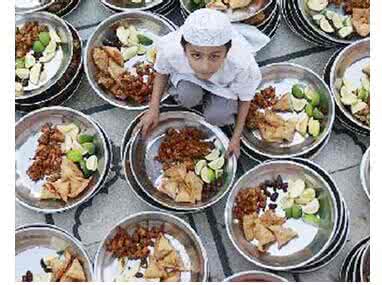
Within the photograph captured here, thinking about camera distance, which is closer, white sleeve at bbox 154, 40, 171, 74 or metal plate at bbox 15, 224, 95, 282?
white sleeve at bbox 154, 40, 171, 74

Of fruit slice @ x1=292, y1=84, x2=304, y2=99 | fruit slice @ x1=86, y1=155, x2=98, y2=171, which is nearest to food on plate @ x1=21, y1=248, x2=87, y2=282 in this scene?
fruit slice @ x1=86, y1=155, x2=98, y2=171

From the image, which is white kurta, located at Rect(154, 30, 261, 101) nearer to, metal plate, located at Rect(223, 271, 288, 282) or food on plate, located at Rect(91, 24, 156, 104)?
food on plate, located at Rect(91, 24, 156, 104)

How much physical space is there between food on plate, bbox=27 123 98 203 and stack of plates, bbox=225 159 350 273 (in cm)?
63

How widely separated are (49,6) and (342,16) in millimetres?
1357

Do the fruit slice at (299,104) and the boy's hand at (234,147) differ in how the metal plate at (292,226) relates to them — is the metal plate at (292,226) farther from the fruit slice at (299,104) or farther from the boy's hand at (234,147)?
the fruit slice at (299,104)

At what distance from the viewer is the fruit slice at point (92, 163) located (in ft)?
8.96

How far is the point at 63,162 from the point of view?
108 inches

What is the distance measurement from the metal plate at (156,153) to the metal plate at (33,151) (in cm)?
14

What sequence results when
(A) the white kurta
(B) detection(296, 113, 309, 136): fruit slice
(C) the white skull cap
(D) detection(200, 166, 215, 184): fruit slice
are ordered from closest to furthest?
(C) the white skull cap → (A) the white kurta → (D) detection(200, 166, 215, 184): fruit slice → (B) detection(296, 113, 309, 136): fruit slice

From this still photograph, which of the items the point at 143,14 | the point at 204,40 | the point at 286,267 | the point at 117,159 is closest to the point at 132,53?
the point at 143,14

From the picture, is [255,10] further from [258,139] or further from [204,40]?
[204,40]

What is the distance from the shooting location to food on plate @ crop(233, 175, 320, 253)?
266 cm

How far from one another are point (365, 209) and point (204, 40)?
1.19 m

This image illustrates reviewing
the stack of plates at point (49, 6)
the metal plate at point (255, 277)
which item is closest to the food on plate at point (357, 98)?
the metal plate at point (255, 277)
